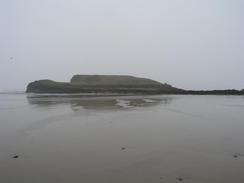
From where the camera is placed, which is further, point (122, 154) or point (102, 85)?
point (102, 85)

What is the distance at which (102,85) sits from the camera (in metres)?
80.8

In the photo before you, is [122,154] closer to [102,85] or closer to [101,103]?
[101,103]

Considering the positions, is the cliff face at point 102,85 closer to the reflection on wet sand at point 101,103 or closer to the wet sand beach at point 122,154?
the reflection on wet sand at point 101,103

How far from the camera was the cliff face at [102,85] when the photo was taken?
72.4m

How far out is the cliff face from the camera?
7238 cm

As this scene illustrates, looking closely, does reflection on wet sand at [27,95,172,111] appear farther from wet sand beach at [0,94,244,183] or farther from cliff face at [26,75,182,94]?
cliff face at [26,75,182,94]

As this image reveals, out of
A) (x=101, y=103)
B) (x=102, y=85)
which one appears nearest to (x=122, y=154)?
(x=101, y=103)

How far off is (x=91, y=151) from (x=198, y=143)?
322cm

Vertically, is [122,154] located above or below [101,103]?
below

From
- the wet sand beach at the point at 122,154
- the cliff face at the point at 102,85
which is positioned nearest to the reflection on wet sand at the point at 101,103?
the wet sand beach at the point at 122,154

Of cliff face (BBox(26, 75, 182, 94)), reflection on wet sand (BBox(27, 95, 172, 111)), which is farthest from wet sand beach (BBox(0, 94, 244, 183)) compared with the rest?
cliff face (BBox(26, 75, 182, 94))

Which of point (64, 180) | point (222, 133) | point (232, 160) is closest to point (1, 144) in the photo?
point (64, 180)

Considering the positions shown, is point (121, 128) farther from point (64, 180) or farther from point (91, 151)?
point (64, 180)

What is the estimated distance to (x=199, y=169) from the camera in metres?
5.36
